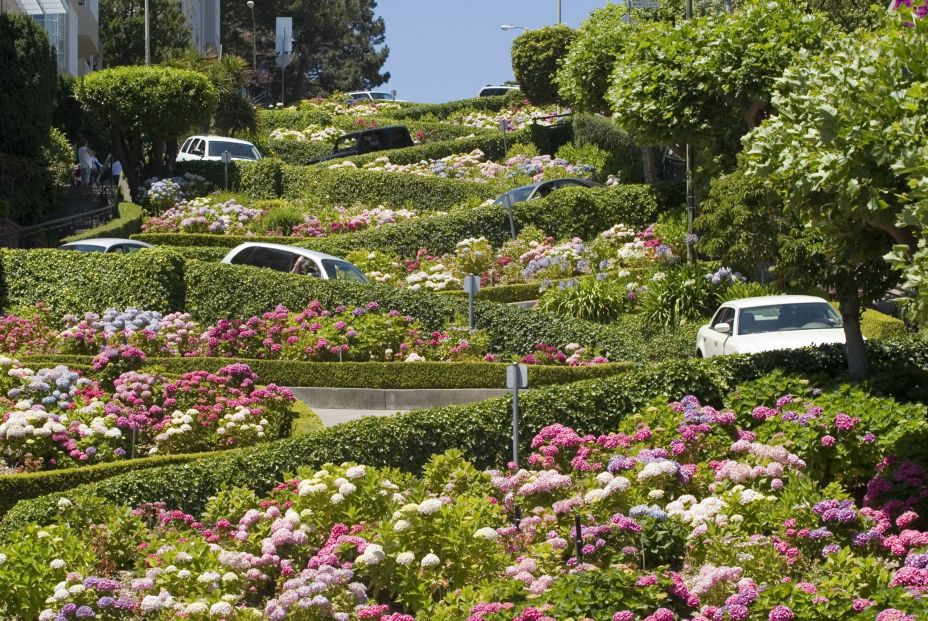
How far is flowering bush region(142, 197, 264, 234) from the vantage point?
36812 millimetres

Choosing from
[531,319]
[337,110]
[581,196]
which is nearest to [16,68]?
[581,196]

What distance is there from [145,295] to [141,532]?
Result: 1180cm

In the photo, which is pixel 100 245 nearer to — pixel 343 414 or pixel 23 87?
pixel 23 87

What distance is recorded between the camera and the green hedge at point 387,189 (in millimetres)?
41531

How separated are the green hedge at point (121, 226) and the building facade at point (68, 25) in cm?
814

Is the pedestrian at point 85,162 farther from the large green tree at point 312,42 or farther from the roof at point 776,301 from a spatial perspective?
the large green tree at point 312,42

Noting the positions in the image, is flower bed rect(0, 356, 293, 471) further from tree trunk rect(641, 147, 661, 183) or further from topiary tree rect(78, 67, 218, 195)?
tree trunk rect(641, 147, 661, 183)

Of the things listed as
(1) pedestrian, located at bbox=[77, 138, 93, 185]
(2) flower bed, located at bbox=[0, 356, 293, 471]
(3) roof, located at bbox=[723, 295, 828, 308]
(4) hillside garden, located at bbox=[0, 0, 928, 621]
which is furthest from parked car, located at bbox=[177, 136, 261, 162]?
(2) flower bed, located at bbox=[0, 356, 293, 471]

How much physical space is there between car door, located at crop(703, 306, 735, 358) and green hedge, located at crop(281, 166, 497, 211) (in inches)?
747

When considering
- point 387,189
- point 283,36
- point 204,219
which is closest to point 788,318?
point 204,219

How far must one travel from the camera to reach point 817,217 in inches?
600

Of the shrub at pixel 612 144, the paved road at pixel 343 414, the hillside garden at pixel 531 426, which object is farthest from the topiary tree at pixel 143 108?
the paved road at pixel 343 414

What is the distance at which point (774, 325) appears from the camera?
2105 centimetres

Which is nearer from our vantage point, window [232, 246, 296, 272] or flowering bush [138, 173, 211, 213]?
window [232, 246, 296, 272]
